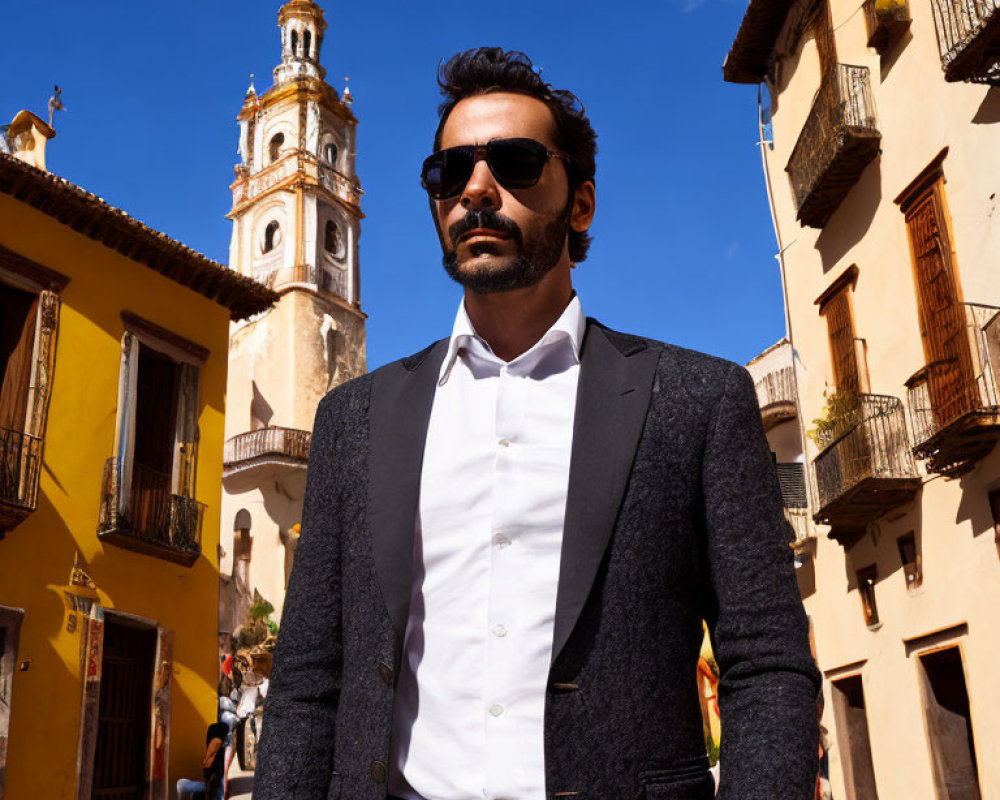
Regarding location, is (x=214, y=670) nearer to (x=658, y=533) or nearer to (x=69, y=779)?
(x=69, y=779)

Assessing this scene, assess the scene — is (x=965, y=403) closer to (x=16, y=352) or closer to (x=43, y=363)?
(x=43, y=363)

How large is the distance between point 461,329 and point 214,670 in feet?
44.5

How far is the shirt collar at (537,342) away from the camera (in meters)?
2.19

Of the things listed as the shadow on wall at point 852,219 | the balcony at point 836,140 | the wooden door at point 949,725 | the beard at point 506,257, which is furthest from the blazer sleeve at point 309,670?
the shadow on wall at point 852,219

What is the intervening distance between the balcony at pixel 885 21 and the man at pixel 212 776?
11.9 meters

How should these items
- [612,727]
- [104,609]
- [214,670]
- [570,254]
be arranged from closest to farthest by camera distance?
1. [612,727]
2. [570,254]
3. [104,609]
4. [214,670]

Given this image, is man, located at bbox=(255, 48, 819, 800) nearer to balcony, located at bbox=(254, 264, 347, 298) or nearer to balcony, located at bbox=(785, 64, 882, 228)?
balcony, located at bbox=(785, 64, 882, 228)

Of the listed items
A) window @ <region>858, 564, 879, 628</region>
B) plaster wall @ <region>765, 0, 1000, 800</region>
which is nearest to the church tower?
plaster wall @ <region>765, 0, 1000, 800</region>

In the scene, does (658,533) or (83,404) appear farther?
(83,404)

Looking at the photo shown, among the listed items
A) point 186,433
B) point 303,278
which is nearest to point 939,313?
point 186,433

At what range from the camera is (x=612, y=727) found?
1800 millimetres

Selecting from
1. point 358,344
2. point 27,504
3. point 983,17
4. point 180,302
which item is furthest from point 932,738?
point 358,344

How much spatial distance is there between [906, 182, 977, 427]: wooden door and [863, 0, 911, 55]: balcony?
2318 mm

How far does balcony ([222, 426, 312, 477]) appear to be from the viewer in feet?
112
